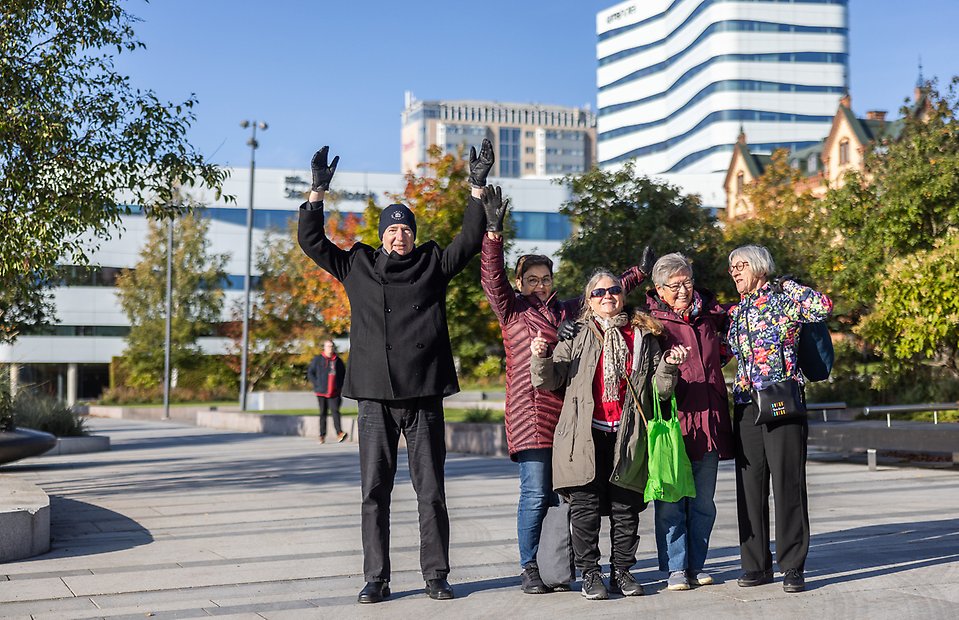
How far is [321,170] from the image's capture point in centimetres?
633

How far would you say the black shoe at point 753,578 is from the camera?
20.8ft

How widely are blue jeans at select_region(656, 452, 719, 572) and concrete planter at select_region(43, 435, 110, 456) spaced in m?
15.6

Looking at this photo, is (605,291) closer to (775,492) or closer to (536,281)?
(536,281)

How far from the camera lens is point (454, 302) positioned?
25.2 metres

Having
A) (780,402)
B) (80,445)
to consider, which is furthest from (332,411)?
(780,402)

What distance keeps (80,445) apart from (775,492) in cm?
1668

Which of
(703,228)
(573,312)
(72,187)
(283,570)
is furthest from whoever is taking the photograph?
(703,228)

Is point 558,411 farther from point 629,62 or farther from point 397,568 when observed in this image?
point 629,62

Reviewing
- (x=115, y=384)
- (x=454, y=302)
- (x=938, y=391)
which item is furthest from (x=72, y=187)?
(x=115, y=384)

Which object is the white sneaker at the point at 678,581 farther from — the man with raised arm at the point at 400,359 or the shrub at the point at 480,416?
the shrub at the point at 480,416

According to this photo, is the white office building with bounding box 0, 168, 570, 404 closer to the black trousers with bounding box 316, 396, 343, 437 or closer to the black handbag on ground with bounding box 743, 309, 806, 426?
the black trousers with bounding box 316, 396, 343, 437

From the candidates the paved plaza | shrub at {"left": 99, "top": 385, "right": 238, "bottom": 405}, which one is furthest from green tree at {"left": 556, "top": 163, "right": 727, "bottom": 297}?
shrub at {"left": 99, "top": 385, "right": 238, "bottom": 405}

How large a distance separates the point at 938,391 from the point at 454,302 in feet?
32.8

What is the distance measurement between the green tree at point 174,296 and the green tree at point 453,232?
26230mm
